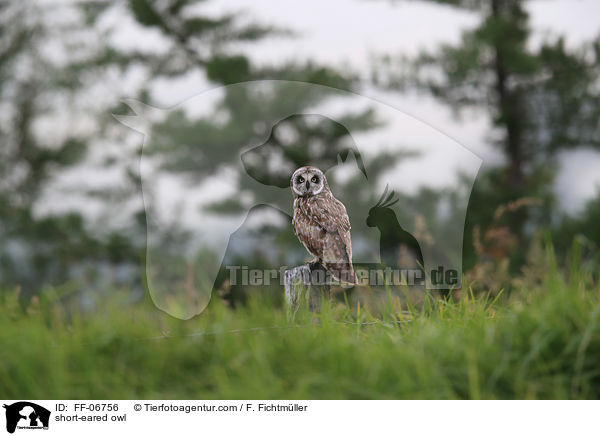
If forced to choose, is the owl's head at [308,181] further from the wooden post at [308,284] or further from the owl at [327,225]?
the wooden post at [308,284]

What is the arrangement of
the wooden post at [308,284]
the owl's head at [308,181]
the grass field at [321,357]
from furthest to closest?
the wooden post at [308,284] → the owl's head at [308,181] → the grass field at [321,357]

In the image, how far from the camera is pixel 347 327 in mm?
2127

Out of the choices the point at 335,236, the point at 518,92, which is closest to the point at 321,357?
the point at 335,236

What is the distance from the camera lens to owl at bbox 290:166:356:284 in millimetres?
2182

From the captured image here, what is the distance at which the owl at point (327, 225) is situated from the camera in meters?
2.18

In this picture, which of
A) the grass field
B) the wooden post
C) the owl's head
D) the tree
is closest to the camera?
the grass field

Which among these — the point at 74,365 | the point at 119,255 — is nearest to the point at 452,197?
the point at 74,365

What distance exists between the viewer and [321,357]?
1.89 metres

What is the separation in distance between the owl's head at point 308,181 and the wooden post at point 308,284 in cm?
41

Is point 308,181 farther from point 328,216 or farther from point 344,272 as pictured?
point 344,272

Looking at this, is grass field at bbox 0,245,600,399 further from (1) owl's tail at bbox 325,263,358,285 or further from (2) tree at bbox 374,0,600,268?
(2) tree at bbox 374,0,600,268

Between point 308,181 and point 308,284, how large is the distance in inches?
19.7
